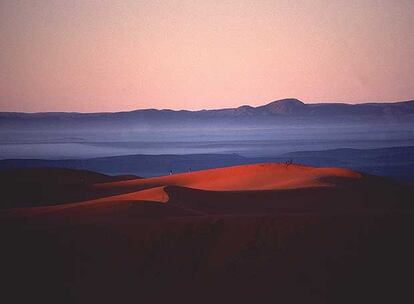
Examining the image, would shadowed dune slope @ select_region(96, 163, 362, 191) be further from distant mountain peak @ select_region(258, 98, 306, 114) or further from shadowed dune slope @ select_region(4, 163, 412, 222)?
distant mountain peak @ select_region(258, 98, 306, 114)

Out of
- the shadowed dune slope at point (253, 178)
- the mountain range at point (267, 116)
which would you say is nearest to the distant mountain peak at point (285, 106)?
the mountain range at point (267, 116)

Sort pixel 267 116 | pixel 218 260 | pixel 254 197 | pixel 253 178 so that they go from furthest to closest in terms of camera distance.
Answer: pixel 267 116 → pixel 253 178 → pixel 254 197 → pixel 218 260

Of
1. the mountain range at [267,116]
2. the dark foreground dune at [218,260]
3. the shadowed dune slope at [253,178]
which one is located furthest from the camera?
the mountain range at [267,116]

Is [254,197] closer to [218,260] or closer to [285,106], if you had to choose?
[218,260]

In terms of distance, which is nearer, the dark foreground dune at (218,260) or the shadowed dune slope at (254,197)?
the dark foreground dune at (218,260)

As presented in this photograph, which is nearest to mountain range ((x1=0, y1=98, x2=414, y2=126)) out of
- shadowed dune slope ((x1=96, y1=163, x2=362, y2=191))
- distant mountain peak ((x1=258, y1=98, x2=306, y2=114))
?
distant mountain peak ((x1=258, y1=98, x2=306, y2=114))

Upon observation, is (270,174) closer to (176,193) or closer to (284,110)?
(176,193)

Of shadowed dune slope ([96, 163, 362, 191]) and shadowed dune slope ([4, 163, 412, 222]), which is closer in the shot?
shadowed dune slope ([4, 163, 412, 222])

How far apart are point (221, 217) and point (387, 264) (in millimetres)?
2594

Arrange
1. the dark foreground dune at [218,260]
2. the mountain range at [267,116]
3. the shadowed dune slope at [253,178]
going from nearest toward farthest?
the dark foreground dune at [218,260] < the shadowed dune slope at [253,178] < the mountain range at [267,116]

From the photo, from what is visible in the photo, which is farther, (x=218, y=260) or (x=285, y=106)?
(x=285, y=106)

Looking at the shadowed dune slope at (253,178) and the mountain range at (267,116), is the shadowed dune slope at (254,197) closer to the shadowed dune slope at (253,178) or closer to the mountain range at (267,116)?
the shadowed dune slope at (253,178)

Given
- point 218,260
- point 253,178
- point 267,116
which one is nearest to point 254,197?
point 218,260

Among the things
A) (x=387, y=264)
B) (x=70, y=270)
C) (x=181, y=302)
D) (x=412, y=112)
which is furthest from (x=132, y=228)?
(x=412, y=112)
